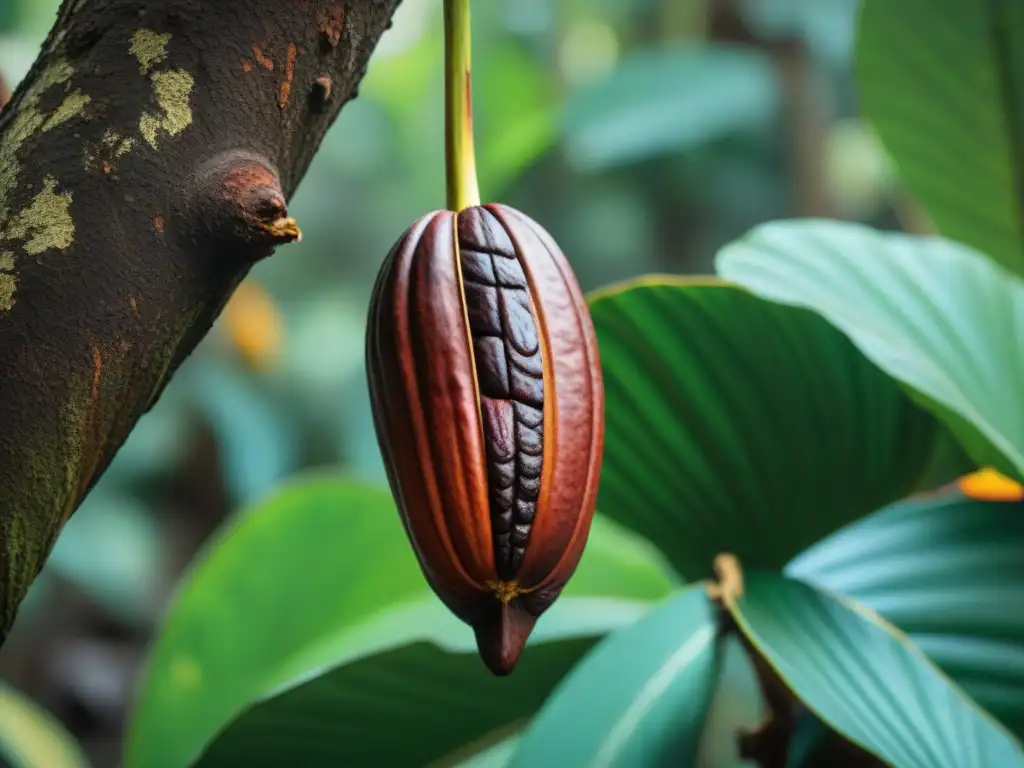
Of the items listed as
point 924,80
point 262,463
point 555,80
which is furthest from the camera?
point 555,80

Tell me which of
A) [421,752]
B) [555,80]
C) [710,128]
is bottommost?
[421,752]

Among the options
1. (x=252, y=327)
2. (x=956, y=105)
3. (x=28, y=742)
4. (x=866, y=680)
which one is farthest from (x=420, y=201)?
(x=866, y=680)

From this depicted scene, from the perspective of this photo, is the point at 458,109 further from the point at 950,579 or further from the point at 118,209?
the point at 950,579

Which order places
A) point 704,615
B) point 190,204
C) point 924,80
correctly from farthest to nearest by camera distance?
1. point 924,80
2. point 704,615
3. point 190,204

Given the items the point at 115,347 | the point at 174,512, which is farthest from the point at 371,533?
the point at 174,512

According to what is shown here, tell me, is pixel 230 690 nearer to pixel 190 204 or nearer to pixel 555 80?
pixel 190 204

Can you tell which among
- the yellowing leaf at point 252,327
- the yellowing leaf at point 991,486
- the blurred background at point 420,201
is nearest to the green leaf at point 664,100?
the blurred background at point 420,201

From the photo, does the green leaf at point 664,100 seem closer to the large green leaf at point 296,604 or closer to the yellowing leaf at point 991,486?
the large green leaf at point 296,604
